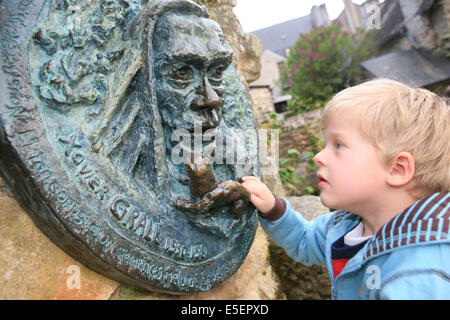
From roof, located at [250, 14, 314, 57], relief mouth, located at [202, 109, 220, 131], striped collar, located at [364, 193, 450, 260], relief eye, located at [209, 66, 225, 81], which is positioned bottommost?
roof, located at [250, 14, 314, 57]

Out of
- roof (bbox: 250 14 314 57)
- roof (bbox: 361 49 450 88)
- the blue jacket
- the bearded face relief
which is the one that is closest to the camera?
the blue jacket

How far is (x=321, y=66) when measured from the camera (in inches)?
492

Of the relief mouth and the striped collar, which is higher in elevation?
the relief mouth

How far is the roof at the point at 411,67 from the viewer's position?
36.2 ft

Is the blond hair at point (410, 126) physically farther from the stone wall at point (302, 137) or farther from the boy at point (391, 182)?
the stone wall at point (302, 137)

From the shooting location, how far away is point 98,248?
92 cm

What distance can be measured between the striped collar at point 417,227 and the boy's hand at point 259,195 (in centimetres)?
43

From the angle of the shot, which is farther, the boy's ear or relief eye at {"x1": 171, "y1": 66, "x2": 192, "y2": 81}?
relief eye at {"x1": 171, "y1": 66, "x2": 192, "y2": 81}

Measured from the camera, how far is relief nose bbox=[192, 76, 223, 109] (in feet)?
3.75

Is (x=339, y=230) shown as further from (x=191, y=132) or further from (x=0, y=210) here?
(x=0, y=210)

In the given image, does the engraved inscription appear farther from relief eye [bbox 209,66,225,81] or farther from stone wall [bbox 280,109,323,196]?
stone wall [bbox 280,109,323,196]

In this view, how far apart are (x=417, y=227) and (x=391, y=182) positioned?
0.15 meters

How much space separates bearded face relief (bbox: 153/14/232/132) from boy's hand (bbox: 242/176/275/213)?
0.30 meters

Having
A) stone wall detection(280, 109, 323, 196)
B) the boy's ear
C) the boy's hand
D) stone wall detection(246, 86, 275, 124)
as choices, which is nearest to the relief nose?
the boy's hand
